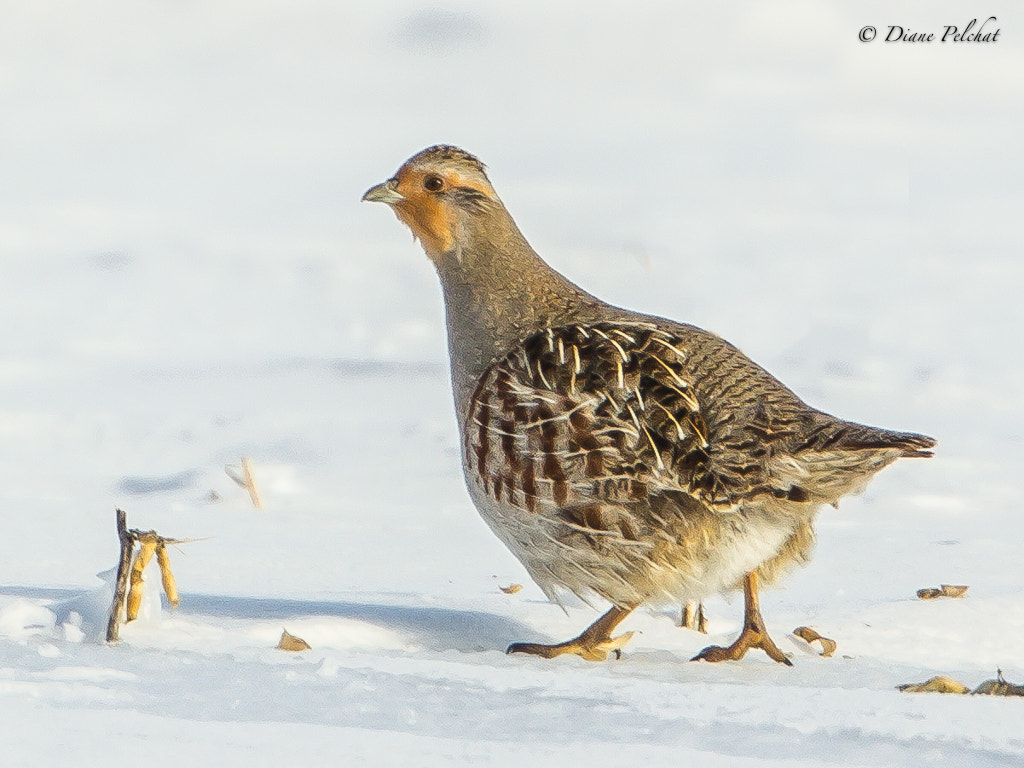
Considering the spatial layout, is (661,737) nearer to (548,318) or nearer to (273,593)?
(548,318)

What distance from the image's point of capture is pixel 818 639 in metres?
4.09

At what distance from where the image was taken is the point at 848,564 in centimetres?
554

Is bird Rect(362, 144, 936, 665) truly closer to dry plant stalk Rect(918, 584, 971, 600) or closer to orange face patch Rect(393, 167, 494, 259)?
orange face patch Rect(393, 167, 494, 259)

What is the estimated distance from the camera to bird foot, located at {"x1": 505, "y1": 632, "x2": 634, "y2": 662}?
384 centimetres

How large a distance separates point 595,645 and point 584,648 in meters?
0.03

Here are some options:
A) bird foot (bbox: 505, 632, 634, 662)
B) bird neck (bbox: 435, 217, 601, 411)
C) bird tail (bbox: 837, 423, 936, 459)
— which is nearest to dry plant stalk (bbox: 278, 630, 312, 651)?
bird foot (bbox: 505, 632, 634, 662)

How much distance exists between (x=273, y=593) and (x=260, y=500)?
2.16 metres

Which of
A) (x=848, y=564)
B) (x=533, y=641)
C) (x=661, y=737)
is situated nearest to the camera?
(x=661, y=737)

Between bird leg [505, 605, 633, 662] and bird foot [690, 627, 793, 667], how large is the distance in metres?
0.22

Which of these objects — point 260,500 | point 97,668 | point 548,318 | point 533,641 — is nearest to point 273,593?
point 533,641

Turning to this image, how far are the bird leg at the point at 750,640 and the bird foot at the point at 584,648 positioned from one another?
217 mm

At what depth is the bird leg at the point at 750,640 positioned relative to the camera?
3.76m

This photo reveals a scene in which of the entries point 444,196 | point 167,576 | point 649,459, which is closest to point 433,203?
point 444,196

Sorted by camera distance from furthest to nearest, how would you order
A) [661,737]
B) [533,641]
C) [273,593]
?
[273,593], [533,641], [661,737]
